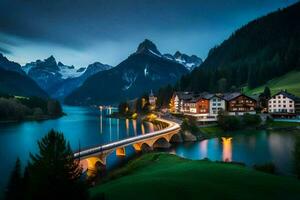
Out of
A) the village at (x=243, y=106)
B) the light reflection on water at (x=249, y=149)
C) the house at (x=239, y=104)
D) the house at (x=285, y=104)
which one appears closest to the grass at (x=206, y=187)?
the light reflection on water at (x=249, y=149)

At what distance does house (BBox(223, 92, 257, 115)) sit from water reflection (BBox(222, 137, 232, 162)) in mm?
38463

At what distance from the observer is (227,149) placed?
3113 inches

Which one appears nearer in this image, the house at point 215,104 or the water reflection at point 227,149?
the water reflection at point 227,149

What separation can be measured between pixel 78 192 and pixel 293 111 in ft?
414

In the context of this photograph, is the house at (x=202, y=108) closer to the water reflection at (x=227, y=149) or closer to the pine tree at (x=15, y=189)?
the water reflection at (x=227, y=149)

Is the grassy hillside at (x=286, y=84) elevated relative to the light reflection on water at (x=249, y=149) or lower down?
elevated

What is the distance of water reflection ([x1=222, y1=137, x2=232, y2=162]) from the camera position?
68381 millimetres

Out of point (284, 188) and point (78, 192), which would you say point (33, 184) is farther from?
point (284, 188)

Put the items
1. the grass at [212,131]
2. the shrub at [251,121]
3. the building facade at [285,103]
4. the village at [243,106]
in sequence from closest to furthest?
the grass at [212,131] → the shrub at [251,121] → the building facade at [285,103] → the village at [243,106]

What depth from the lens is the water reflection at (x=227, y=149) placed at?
6838 cm

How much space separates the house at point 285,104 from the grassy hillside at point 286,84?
976 cm

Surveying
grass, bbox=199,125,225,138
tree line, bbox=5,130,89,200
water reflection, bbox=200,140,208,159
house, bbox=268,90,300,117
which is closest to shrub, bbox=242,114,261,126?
grass, bbox=199,125,225,138

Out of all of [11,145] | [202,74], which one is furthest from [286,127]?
[11,145]

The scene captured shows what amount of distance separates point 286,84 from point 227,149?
303ft
